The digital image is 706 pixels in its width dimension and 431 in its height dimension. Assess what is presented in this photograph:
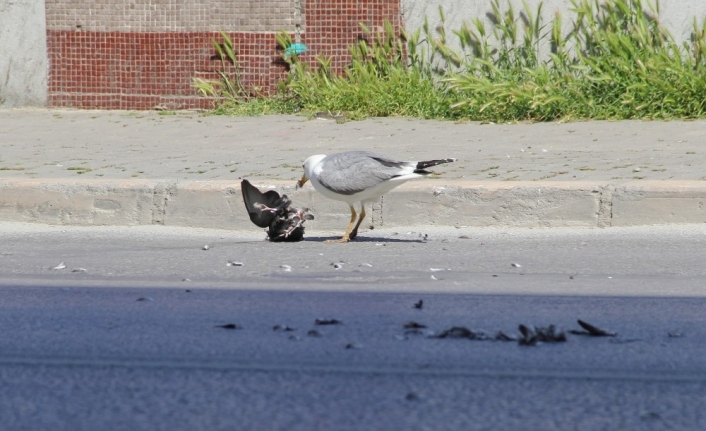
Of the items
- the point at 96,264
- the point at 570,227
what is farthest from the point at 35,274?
the point at 570,227

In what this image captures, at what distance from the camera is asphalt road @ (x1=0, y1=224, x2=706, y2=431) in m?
3.11

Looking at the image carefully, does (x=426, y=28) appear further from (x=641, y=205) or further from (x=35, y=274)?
(x=35, y=274)

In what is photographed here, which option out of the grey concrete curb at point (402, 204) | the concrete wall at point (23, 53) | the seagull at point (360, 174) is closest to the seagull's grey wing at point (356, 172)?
the seagull at point (360, 174)

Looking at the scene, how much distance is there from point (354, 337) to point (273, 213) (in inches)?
107

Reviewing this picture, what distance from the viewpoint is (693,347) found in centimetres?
383

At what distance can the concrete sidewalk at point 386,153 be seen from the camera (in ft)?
22.7

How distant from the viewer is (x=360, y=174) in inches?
246

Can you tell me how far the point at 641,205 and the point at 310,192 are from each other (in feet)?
7.13

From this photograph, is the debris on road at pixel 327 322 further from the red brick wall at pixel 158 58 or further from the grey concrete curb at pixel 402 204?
the red brick wall at pixel 158 58

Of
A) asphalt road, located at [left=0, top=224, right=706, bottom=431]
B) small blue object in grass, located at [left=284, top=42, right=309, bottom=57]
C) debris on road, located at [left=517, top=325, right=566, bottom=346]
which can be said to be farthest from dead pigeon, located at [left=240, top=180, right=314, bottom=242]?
small blue object in grass, located at [left=284, top=42, right=309, bottom=57]

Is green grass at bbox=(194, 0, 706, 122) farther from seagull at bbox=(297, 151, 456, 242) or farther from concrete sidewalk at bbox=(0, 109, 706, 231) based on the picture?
seagull at bbox=(297, 151, 456, 242)

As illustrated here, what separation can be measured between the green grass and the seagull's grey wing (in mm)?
4213

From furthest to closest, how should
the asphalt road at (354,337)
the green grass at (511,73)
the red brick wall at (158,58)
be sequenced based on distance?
the red brick wall at (158,58), the green grass at (511,73), the asphalt road at (354,337)

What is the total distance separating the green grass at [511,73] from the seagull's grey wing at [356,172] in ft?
13.8
